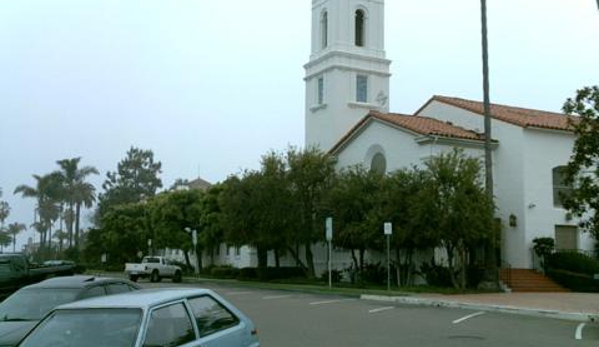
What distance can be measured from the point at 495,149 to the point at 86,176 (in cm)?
7608

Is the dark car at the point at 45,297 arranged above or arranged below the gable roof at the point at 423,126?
below

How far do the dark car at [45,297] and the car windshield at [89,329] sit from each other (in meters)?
3.64

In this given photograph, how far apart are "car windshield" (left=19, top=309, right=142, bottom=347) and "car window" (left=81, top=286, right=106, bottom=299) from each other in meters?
4.27

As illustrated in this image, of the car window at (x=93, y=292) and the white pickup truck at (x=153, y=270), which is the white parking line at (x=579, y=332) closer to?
the car window at (x=93, y=292)

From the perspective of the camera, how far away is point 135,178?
127 m

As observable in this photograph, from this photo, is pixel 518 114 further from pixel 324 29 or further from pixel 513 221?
pixel 324 29

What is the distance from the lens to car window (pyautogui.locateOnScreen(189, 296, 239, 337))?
23.6 ft

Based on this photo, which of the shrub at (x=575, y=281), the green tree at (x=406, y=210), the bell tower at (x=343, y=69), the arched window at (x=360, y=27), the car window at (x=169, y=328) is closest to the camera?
the car window at (x=169, y=328)

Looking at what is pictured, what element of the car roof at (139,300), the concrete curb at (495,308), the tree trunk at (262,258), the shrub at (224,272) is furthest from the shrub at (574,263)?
the car roof at (139,300)

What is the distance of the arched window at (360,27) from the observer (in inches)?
2147

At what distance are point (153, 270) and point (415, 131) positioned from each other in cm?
1939

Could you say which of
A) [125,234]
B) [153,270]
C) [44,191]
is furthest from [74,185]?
[153,270]

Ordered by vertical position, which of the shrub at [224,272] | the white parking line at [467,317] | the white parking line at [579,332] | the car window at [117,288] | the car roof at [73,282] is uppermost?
the car roof at [73,282]

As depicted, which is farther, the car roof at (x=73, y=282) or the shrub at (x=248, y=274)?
the shrub at (x=248, y=274)
